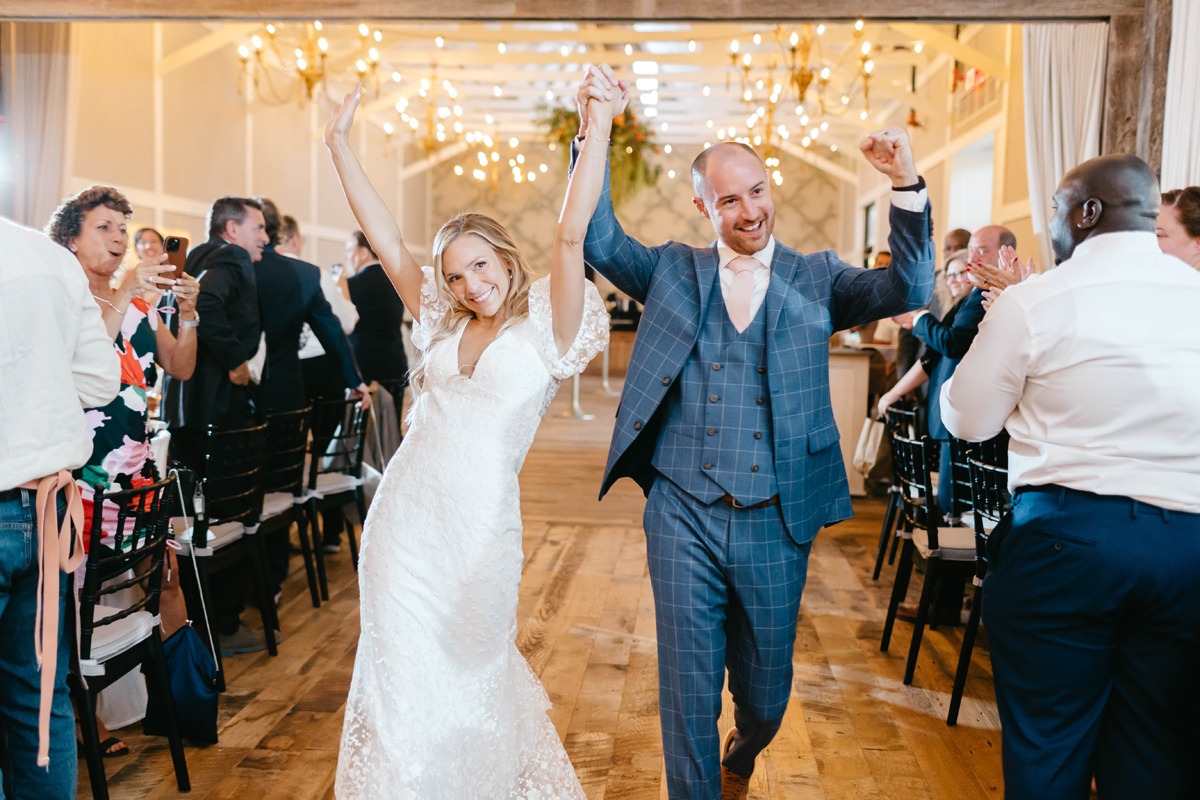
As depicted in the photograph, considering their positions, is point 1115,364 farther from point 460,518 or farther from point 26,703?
point 26,703

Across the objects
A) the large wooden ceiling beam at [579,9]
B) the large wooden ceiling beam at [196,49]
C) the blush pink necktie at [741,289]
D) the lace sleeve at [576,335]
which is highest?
the large wooden ceiling beam at [196,49]

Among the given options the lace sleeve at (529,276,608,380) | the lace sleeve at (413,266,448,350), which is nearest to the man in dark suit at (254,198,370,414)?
the lace sleeve at (413,266,448,350)

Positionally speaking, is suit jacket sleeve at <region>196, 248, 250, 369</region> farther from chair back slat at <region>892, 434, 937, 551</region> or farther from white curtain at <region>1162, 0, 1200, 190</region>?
white curtain at <region>1162, 0, 1200, 190</region>

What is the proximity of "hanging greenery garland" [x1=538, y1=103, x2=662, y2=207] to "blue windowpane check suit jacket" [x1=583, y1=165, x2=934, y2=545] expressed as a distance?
10.9m

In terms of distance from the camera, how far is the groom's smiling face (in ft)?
7.32

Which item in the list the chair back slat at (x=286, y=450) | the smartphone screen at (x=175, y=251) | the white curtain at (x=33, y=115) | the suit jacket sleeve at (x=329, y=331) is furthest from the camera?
the white curtain at (x=33, y=115)

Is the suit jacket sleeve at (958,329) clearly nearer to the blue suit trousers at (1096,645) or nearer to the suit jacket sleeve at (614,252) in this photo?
the suit jacket sleeve at (614,252)

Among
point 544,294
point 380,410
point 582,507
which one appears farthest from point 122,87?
point 544,294

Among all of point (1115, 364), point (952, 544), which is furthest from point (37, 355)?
point (952, 544)

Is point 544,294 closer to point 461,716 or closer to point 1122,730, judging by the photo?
point 461,716

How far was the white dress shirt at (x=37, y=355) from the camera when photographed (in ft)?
6.45

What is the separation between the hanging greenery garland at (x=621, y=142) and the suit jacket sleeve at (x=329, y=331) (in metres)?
8.31

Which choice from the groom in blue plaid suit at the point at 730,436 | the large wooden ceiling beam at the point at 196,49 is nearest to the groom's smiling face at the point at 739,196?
the groom in blue plaid suit at the point at 730,436

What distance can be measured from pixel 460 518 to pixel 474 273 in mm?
566
